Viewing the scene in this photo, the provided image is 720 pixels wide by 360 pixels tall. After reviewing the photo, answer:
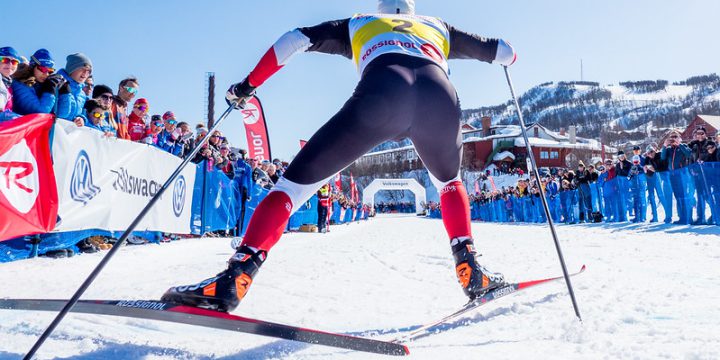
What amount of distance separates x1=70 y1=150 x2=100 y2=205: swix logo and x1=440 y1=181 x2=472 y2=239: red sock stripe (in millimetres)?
3960

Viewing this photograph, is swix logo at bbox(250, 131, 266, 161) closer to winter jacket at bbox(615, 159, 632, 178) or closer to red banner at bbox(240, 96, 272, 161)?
red banner at bbox(240, 96, 272, 161)

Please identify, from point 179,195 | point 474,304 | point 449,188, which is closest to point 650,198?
point 179,195

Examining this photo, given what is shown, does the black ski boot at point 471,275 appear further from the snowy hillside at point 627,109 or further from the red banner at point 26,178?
the snowy hillside at point 627,109

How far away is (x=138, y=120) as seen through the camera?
7121mm

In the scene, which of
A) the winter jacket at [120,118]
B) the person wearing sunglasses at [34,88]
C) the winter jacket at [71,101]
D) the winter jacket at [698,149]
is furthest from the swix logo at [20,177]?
the winter jacket at [698,149]

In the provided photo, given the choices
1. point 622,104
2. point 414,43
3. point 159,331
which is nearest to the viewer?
point 159,331

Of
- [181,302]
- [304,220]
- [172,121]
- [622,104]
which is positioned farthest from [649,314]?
[622,104]

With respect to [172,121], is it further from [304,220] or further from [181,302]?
[304,220]

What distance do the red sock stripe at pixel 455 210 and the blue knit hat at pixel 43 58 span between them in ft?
14.8

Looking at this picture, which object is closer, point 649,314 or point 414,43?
point 649,314

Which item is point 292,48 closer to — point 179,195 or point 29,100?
point 29,100

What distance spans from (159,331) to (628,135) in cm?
13706

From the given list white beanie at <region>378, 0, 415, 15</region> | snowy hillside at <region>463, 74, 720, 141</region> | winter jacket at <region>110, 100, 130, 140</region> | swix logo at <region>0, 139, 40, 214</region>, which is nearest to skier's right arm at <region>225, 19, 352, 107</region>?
white beanie at <region>378, 0, 415, 15</region>

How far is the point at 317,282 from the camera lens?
3277 mm
